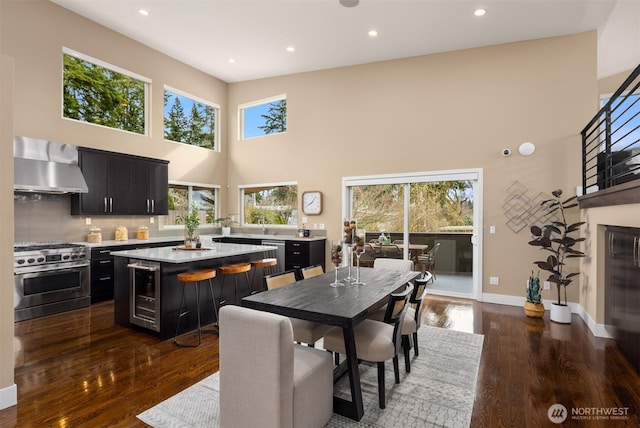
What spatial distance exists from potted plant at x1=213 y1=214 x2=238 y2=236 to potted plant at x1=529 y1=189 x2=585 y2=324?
18.8 ft

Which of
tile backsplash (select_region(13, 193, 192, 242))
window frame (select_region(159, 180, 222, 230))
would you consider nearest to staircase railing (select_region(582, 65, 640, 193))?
window frame (select_region(159, 180, 222, 230))

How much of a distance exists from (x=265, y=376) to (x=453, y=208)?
473 centimetres

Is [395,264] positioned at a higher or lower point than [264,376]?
higher

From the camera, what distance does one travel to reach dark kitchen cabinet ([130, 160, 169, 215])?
581cm

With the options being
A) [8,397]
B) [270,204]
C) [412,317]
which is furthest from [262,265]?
[270,204]

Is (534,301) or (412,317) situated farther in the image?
(534,301)

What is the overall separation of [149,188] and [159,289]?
3105 millimetres

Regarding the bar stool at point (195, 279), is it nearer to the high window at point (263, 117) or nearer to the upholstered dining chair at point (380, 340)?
the upholstered dining chair at point (380, 340)

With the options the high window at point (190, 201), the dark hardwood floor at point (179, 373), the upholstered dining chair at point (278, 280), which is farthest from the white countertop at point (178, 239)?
the upholstered dining chair at point (278, 280)

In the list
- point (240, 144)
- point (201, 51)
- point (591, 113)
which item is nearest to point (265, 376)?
point (591, 113)

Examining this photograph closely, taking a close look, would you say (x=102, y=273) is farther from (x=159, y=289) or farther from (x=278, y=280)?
(x=278, y=280)

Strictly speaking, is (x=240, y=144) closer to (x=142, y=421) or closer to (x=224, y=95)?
(x=224, y=95)

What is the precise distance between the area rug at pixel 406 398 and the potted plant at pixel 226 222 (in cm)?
489

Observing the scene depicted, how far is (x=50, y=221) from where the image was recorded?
4926 millimetres
